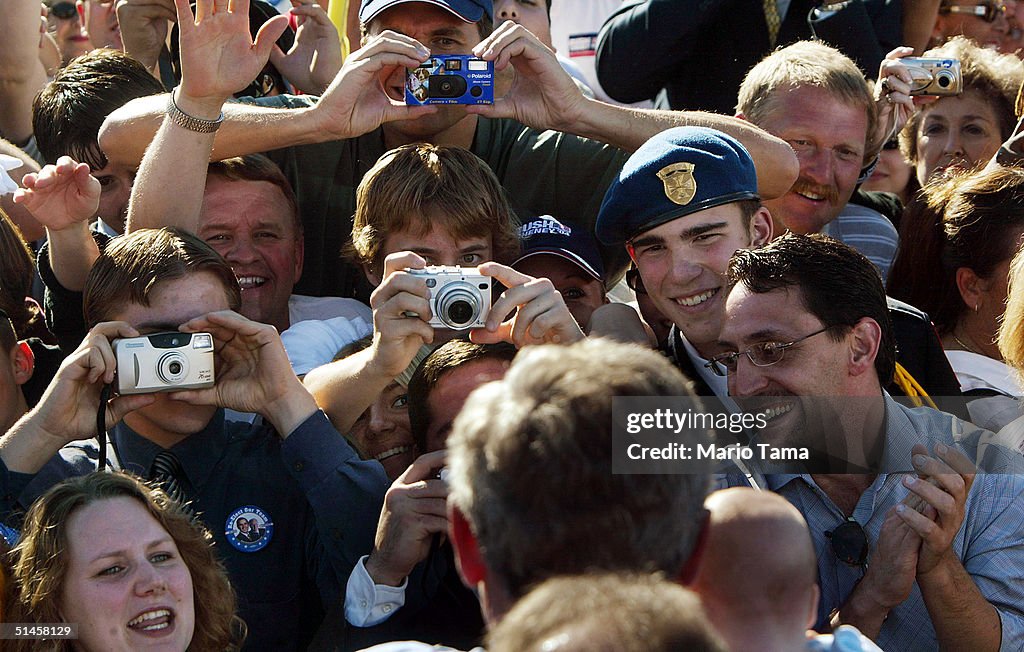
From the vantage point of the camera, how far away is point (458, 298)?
318cm

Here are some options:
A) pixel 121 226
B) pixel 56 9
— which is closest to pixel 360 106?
pixel 121 226

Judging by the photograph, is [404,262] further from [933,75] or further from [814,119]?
[933,75]

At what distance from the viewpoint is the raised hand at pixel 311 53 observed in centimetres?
486

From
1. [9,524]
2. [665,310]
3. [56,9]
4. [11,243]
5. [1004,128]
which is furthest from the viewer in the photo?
[56,9]

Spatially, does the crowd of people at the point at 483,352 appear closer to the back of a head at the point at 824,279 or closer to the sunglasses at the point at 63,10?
the back of a head at the point at 824,279

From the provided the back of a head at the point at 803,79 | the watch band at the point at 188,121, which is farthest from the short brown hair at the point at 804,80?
the watch band at the point at 188,121

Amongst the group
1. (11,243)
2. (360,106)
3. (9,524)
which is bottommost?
(9,524)

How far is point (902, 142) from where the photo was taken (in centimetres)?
529

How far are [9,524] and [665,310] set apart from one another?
71.6 inches

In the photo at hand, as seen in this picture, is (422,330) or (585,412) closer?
(585,412)

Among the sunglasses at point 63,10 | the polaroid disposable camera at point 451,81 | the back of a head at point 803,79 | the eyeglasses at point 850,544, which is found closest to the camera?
the eyeglasses at point 850,544

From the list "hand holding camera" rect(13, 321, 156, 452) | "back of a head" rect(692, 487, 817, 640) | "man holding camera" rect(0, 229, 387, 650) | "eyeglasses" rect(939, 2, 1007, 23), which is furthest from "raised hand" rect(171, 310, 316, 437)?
"eyeglasses" rect(939, 2, 1007, 23)

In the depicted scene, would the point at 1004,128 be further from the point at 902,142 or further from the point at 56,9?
the point at 56,9

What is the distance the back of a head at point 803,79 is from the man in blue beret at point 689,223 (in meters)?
0.83
